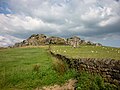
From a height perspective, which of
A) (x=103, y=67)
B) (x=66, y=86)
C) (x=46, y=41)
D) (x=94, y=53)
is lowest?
(x=66, y=86)

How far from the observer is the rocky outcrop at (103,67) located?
17.3m

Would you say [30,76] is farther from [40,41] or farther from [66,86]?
[40,41]

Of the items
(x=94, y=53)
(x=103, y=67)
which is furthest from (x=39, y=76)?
(x=94, y=53)

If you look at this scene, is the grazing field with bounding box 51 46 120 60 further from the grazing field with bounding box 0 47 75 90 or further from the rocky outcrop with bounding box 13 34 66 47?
the rocky outcrop with bounding box 13 34 66 47

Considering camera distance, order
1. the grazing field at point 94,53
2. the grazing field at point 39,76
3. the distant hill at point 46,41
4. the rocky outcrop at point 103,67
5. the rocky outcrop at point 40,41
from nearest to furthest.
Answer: the rocky outcrop at point 103,67 → the grazing field at point 39,76 → the grazing field at point 94,53 → the distant hill at point 46,41 → the rocky outcrop at point 40,41

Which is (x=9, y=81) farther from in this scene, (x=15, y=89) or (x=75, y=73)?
(x=75, y=73)

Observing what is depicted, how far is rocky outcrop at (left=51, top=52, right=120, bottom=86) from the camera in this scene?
56.9ft

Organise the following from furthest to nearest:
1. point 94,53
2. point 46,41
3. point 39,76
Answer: point 46,41 < point 94,53 < point 39,76

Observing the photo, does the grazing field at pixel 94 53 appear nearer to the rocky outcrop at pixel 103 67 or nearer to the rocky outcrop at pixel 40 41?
the rocky outcrop at pixel 103 67

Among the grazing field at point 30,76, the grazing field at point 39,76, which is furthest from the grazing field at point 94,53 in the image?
the grazing field at point 30,76

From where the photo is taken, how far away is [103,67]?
1939 cm

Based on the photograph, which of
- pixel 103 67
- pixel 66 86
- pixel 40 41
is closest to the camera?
pixel 103 67

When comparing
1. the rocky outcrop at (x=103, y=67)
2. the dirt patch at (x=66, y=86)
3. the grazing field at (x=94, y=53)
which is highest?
the grazing field at (x=94, y=53)

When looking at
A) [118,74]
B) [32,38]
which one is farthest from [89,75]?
Result: [32,38]
